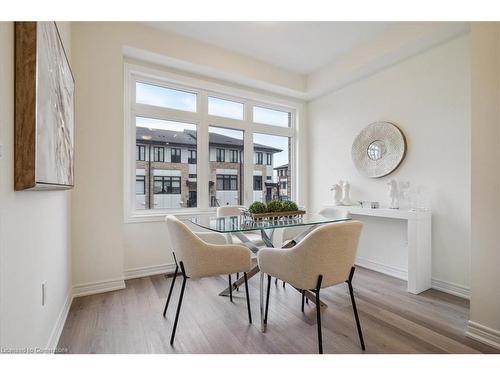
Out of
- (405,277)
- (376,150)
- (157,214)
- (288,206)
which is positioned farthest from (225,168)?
(405,277)

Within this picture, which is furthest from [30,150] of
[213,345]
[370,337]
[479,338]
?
[479,338]

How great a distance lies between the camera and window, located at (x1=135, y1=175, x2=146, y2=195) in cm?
311

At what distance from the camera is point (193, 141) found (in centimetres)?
346

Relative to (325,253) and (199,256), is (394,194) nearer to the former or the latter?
(325,253)

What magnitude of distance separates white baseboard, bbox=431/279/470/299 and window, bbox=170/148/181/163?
3339mm

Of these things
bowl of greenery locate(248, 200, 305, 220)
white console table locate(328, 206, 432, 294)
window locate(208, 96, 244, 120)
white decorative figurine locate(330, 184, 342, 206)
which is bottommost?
white console table locate(328, 206, 432, 294)

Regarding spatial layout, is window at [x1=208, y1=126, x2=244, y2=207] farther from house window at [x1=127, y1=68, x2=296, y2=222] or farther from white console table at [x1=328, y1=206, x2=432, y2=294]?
white console table at [x1=328, y1=206, x2=432, y2=294]

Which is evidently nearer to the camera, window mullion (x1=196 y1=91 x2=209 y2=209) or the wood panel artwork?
the wood panel artwork

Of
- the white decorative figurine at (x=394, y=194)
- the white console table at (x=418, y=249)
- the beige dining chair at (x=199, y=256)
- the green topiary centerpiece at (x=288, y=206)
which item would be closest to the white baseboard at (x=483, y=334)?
the white console table at (x=418, y=249)

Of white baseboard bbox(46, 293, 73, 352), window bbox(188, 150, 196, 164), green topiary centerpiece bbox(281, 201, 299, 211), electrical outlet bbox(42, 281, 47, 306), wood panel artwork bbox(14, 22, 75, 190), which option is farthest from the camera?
window bbox(188, 150, 196, 164)

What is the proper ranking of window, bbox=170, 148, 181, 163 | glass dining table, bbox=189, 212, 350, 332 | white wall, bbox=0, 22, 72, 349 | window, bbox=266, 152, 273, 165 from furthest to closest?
window, bbox=266, 152, 273, 165 < window, bbox=170, 148, 181, 163 < glass dining table, bbox=189, 212, 350, 332 < white wall, bbox=0, 22, 72, 349

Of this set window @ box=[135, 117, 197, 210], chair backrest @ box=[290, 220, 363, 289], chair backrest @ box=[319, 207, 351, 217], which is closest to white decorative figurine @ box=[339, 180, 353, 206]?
chair backrest @ box=[319, 207, 351, 217]

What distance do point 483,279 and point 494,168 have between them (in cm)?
76

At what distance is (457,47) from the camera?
2506mm
